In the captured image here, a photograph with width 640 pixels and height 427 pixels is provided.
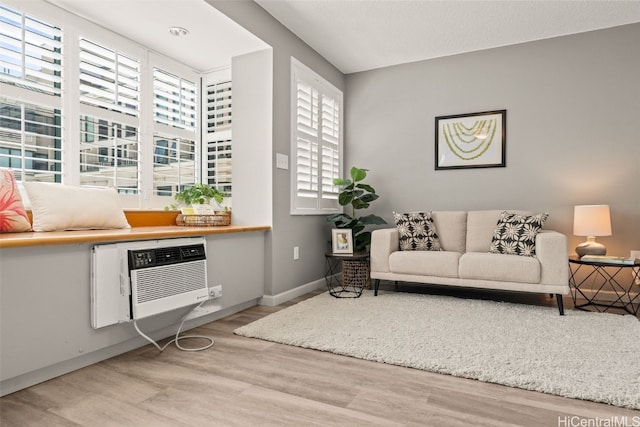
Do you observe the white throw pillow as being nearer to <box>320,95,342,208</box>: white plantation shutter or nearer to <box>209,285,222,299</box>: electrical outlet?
<box>209,285,222,299</box>: electrical outlet

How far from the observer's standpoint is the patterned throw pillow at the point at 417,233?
12.1ft

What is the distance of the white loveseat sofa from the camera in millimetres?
2955

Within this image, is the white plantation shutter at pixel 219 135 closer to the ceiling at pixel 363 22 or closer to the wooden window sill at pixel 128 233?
the ceiling at pixel 363 22

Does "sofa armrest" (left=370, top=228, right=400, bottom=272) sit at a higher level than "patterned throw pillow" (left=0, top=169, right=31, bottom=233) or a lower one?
lower

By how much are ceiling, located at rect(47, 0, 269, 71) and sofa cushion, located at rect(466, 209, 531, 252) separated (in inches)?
99.2

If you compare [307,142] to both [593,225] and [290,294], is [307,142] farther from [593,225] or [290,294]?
[593,225]

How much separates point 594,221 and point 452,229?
1155 mm

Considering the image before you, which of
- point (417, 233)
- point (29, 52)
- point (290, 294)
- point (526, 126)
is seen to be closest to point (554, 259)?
point (417, 233)

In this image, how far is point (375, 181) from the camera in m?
4.59

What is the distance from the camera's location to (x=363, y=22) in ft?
11.3

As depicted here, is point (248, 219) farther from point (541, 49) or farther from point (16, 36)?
point (541, 49)

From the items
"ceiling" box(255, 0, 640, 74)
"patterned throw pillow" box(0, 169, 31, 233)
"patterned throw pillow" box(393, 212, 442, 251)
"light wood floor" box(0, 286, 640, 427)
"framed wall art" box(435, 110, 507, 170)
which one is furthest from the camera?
"framed wall art" box(435, 110, 507, 170)

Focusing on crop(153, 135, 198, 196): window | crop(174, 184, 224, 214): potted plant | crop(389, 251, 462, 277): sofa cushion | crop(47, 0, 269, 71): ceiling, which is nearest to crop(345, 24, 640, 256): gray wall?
crop(389, 251, 462, 277): sofa cushion

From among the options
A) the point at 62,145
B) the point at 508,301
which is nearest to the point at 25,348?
the point at 62,145
